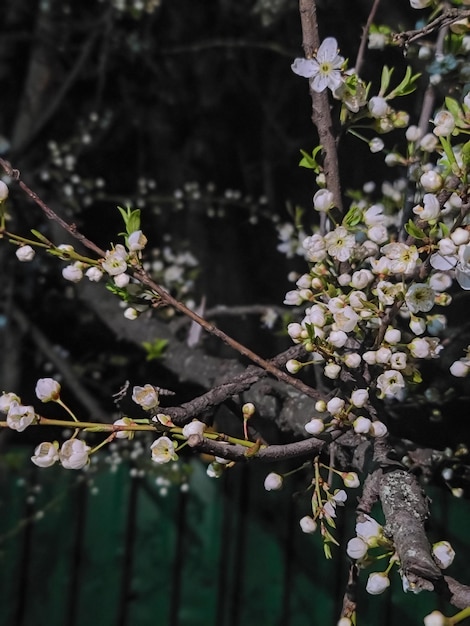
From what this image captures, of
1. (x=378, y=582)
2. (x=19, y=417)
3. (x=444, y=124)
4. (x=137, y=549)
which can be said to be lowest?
(x=378, y=582)

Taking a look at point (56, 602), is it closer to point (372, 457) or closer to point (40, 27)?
point (372, 457)

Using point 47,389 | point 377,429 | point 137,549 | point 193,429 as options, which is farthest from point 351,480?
point 137,549

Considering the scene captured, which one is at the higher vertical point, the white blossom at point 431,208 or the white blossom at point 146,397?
the white blossom at point 431,208

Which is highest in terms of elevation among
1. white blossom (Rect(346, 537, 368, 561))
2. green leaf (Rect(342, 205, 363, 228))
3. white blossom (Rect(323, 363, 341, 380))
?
green leaf (Rect(342, 205, 363, 228))

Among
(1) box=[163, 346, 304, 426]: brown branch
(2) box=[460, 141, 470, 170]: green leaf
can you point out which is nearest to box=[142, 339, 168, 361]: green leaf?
(1) box=[163, 346, 304, 426]: brown branch

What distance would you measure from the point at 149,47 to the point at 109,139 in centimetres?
22

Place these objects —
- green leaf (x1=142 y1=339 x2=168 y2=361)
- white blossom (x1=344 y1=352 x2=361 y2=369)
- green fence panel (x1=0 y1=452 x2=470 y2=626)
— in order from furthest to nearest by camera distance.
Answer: green fence panel (x1=0 y1=452 x2=470 y2=626) → green leaf (x1=142 y1=339 x2=168 y2=361) → white blossom (x1=344 y1=352 x2=361 y2=369)

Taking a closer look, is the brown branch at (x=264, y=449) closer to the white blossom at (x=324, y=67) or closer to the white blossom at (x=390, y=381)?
the white blossom at (x=390, y=381)

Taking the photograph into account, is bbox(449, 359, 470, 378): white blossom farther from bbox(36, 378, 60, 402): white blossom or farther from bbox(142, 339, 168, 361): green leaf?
bbox(142, 339, 168, 361): green leaf

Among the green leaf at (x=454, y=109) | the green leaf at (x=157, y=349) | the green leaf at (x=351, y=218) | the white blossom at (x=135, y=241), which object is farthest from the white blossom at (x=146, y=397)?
the green leaf at (x=157, y=349)

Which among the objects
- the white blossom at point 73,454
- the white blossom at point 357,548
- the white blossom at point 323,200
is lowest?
the white blossom at point 357,548

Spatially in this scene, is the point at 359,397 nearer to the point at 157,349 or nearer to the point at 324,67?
the point at 324,67

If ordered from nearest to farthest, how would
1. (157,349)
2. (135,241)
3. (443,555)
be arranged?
(443,555)
(135,241)
(157,349)

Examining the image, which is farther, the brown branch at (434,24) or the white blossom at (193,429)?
the brown branch at (434,24)
